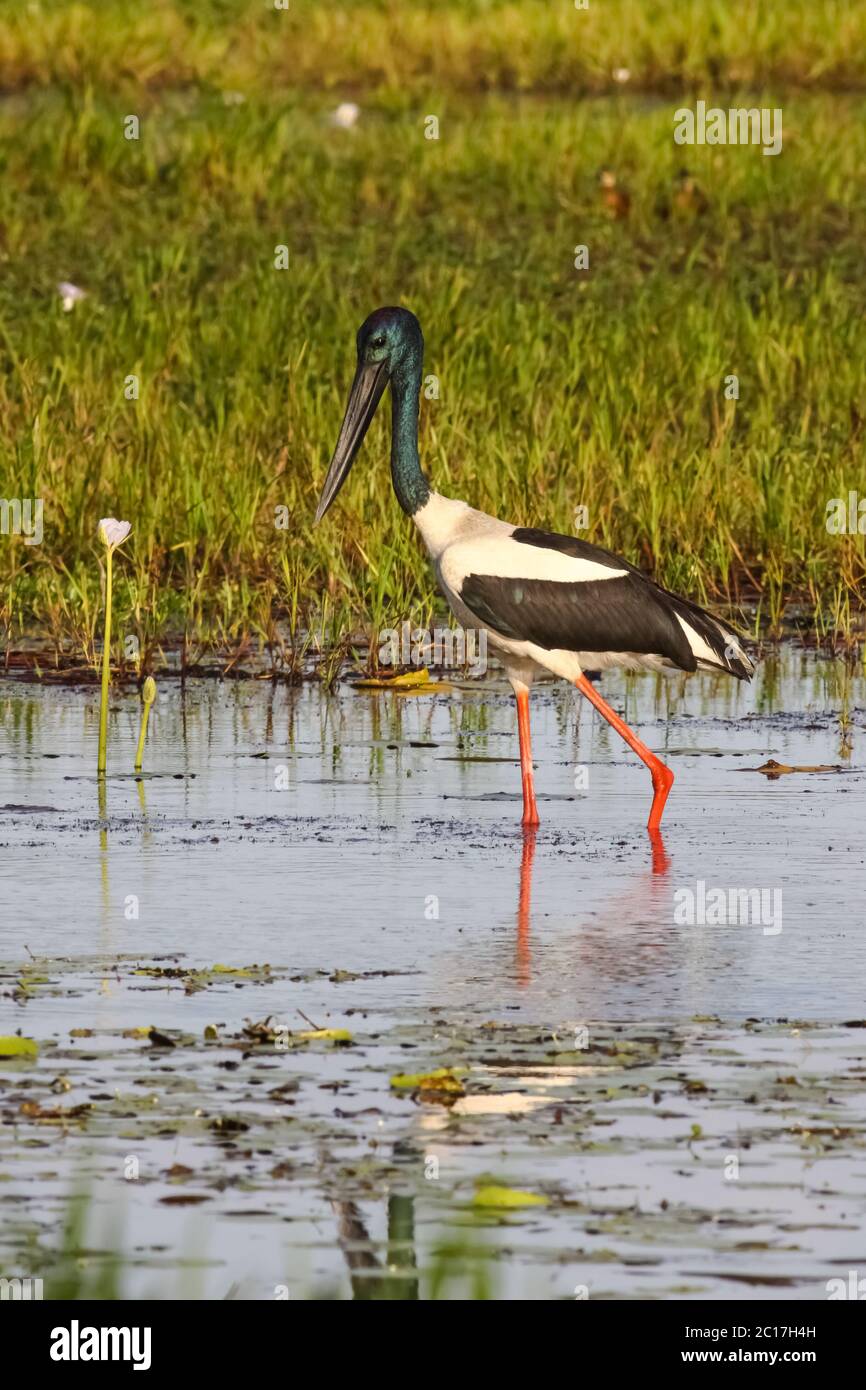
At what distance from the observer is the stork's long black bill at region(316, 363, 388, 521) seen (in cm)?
980

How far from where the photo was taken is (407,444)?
9.41 m

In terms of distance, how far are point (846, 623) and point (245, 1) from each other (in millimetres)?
18862

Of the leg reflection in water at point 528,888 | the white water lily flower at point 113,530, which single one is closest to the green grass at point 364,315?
the white water lily flower at point 113,530

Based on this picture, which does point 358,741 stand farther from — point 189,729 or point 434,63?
point 434,63

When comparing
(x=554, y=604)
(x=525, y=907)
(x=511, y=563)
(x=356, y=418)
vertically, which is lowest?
(x=525, y=907)

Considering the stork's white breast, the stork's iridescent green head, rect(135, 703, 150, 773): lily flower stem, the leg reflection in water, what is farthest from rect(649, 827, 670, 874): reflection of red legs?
the stork's iridescent green head

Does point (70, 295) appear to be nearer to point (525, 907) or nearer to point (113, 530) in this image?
point (113, 530)

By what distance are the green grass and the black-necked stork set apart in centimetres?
123

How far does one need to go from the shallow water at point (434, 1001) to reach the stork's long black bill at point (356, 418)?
762 mm

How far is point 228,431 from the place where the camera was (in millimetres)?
12742

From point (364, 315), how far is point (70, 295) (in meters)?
1.45

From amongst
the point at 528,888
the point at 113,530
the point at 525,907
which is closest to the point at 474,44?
the point at 113,530

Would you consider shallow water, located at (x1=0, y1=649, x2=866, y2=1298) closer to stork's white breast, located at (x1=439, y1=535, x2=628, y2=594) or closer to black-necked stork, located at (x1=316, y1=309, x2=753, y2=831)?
black-necked stork, located at (x1=316, y1=309, x2=753, y2=831)
